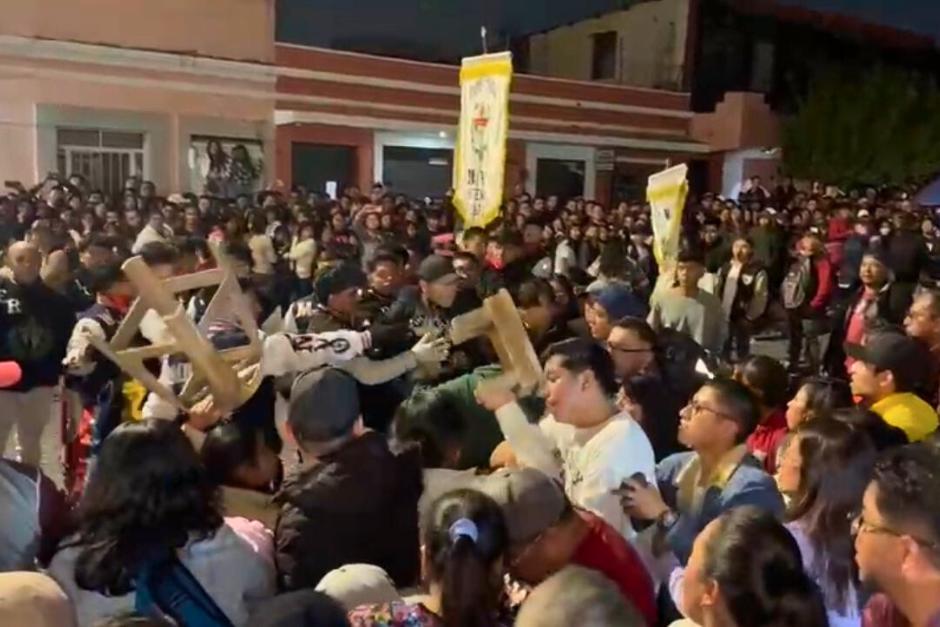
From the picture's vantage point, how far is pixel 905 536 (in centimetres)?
222

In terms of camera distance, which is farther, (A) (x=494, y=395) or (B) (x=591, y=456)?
(A) (x=494, y=395)

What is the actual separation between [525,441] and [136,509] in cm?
143

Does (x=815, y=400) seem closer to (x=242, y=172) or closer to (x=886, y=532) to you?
(x=886, y=532)

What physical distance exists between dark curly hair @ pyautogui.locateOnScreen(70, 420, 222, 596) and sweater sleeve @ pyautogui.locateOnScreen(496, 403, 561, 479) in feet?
3.90

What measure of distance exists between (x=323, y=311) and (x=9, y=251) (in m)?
1.95

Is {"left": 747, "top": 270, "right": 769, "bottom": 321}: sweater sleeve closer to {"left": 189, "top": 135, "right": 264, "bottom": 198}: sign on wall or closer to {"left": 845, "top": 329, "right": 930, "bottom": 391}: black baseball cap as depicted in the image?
{"left": 845, "top": 329, "right": 930, "bottom": 391}: black baseball cap

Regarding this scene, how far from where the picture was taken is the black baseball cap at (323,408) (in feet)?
10.2

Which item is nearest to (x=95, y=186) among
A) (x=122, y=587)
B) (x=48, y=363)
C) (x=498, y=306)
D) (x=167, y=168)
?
(x=167, y=168)

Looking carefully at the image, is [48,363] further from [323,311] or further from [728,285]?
[728,285]

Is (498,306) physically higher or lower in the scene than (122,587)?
higher

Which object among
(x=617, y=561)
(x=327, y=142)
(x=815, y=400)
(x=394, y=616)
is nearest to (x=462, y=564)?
(x=394, y=616)

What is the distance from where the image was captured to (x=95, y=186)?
56.2ft

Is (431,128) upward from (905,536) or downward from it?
upward

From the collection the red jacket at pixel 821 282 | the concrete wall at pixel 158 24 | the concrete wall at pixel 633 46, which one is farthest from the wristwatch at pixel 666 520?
the concrete wall at pixel 633 46
